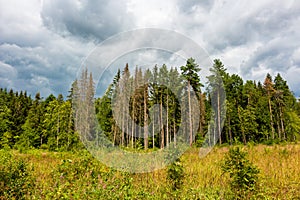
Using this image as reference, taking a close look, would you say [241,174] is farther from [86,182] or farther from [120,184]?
[86,182]

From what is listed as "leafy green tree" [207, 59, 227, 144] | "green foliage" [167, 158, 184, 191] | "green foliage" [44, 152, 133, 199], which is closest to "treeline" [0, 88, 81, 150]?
"leafy green tree" [207, 59, 227, 144]

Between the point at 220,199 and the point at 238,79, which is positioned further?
the point at 238,79

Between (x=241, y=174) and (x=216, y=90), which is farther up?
(x=216, y=90)

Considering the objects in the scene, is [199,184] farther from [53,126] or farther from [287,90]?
[287,90]

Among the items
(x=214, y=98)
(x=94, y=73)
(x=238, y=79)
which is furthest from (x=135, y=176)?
(x=238, y=79)

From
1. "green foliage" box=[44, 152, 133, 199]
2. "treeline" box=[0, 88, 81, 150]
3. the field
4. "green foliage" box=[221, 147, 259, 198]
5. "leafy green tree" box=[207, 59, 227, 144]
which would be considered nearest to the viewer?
"green foliage" box=[44, 152, 133, 199]

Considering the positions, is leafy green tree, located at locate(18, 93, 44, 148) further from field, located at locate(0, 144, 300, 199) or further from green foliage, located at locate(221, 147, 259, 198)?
green foliage, located at locate(221, 147, 259, 198)

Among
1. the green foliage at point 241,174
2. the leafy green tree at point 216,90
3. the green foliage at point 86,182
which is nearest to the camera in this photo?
the green foliage at point 86,182

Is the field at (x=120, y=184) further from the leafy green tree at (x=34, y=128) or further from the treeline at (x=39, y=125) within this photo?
the leafy green tree at (x=34, y=128)

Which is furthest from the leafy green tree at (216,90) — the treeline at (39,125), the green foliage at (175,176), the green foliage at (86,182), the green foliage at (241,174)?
the treeline at (39,125)

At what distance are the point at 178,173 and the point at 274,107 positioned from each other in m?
47.8

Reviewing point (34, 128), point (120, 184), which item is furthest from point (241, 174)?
point (34, 128)

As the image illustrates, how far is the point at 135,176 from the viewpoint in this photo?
23.5ft

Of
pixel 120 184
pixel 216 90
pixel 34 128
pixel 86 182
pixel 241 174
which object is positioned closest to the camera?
pixel 241 174
